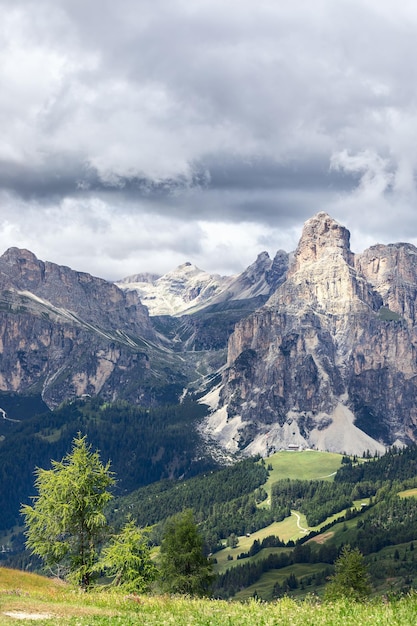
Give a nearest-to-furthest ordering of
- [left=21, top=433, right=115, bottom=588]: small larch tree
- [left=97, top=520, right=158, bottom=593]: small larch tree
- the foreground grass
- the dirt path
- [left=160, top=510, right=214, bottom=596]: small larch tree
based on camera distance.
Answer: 1. the foreground grass
2. the dirt path
3. [left=21, top=433, right=115, bottom=588]: small larch tree
4. [left=97, top=520, right=158, bottom=593]: small larch tree
5. [left=160, top=510, right=214, bottom=596]: small larch tree

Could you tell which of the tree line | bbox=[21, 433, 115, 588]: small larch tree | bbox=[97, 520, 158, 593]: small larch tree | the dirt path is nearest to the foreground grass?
the dirt path

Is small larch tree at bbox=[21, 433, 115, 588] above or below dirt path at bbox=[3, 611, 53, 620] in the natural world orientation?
above

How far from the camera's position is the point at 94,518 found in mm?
67625

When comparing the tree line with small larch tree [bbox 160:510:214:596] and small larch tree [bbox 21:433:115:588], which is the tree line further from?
small larch tree [bbox 160:510:214:596]

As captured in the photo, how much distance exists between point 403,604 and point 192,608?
13.2 metres

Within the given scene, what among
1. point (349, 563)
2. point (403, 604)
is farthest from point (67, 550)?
point (349, 563)

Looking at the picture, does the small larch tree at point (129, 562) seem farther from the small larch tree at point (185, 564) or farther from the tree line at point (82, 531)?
the small larch tree at point (185, 564)

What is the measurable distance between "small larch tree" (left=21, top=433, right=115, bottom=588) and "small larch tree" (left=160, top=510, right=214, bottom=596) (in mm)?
41742

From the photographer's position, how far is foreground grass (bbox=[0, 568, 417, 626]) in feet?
119

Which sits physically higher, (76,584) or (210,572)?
(76,584)

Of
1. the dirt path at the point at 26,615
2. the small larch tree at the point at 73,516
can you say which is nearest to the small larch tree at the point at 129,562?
the small larch tree at the point at 73,516

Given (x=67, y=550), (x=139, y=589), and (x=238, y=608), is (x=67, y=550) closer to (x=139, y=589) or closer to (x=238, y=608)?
(x=139, y=589)

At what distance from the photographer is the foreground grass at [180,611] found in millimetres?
36406

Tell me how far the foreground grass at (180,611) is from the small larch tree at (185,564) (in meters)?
60.1
